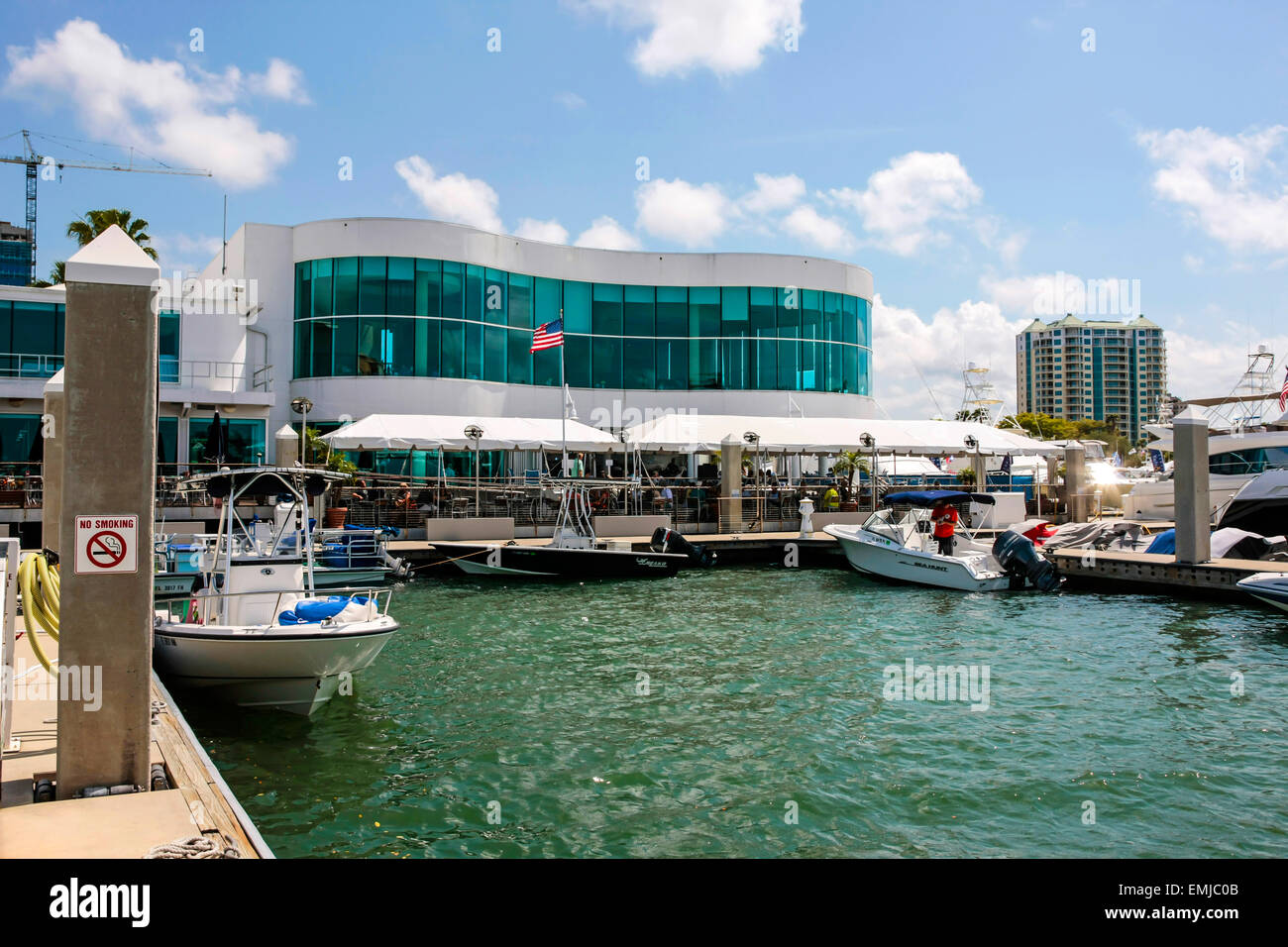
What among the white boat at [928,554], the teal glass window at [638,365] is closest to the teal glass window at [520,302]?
the teal glass window at [638,365]

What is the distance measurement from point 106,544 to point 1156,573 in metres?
21.8

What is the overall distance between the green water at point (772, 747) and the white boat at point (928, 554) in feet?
16.6

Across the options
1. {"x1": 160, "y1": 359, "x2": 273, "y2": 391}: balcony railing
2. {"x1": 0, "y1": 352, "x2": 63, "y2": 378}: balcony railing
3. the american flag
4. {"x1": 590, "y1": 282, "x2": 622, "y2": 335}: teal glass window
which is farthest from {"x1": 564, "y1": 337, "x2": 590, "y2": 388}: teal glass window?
{"x1": 0, "y1": 352, "x2": 63, "y2": 378}: balcony railing

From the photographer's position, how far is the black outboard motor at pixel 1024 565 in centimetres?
2164

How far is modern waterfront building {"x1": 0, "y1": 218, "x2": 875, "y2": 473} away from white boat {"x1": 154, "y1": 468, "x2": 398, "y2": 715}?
20107 millimetres

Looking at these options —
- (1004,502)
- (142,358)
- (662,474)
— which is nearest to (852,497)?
(1004,502)

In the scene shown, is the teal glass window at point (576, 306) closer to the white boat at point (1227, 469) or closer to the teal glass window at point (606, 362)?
the teal glass window at point (606, 362)

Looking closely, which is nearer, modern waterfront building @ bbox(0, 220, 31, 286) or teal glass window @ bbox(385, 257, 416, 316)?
teal glass window @ bbox(385, 257, 416, 316)

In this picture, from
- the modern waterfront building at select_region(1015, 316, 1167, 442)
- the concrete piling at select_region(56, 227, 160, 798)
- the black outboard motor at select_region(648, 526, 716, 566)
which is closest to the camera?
the concrete piling at select_region(56, 227, 160, 798)

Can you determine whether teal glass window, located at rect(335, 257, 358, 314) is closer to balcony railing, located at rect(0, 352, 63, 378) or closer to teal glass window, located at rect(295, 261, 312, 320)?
teal glass window, located at rect(295, 261, 312, 320)

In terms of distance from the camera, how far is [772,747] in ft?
31.4

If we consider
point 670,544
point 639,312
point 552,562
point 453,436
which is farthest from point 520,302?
point 552,562

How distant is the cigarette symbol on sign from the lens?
6020mm
